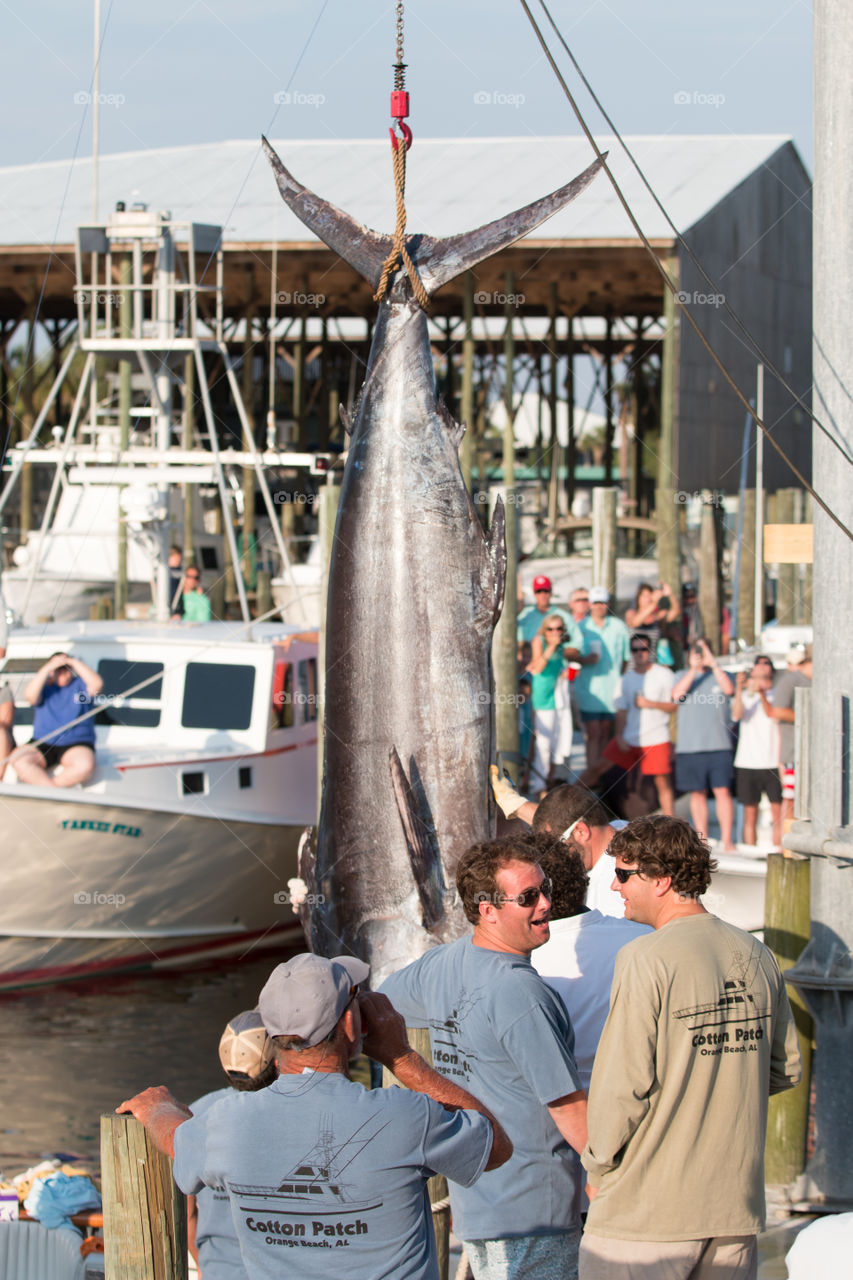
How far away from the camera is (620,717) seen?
28.4 ft

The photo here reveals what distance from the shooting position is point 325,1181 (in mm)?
2014

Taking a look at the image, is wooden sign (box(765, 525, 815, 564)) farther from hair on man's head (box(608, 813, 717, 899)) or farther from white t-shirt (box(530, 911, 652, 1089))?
hair on man's head (box(608, 813, 717, 899))

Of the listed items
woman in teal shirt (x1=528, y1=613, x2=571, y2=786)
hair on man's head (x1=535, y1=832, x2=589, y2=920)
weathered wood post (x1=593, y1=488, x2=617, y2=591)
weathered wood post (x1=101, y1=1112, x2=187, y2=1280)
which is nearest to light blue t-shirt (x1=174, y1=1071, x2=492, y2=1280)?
weathered wood post (x1=101, y1=1112, x2=187, y2=1280)

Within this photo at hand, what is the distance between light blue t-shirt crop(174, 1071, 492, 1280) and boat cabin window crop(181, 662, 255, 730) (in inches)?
285

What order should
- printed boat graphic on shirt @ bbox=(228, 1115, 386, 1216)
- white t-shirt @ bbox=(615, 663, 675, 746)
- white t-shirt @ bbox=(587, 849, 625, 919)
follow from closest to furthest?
printed boat graphic on shirt @ bbox=(228, 1115, 386, 1216) → white t-shirt @ bbox=(587, 849, 625, 919) → white t-shirt @ bbox=(615, 663, 675, 746)

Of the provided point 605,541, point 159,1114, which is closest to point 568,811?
point 159,1114

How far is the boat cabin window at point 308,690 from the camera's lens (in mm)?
9508

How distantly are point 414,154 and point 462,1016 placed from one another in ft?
62.7

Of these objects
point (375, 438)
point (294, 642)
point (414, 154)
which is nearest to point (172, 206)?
point (414, 154)

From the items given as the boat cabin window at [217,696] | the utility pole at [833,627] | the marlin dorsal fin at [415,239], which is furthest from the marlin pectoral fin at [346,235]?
the boat cabin window at [217,696]

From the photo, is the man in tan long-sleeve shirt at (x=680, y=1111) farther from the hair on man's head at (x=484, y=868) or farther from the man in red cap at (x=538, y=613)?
the man in red cap at (x=538, y=613)

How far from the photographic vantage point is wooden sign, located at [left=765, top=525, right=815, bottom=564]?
5.54m

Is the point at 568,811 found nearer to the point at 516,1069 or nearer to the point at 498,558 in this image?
the point at 498,558

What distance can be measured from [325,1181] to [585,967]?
1.01m
